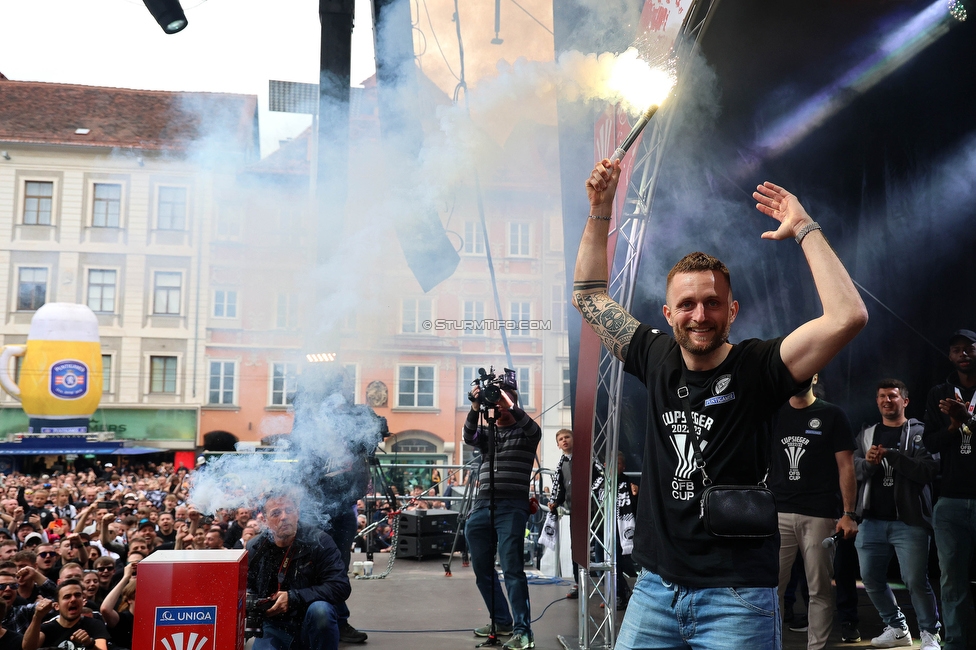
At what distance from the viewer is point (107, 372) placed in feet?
81.4

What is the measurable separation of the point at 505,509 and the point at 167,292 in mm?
22156

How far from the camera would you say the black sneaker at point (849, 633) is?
5.26 meters

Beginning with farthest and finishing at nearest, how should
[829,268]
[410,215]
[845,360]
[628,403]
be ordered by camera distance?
[628,403] → [845,360] → [410,215] → [829,268]

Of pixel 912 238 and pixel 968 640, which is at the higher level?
pixel 912 238

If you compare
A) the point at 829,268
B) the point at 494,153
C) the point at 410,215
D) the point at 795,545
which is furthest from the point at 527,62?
the point at 829,268

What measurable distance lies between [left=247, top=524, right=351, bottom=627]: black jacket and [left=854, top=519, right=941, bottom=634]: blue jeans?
3.38 m

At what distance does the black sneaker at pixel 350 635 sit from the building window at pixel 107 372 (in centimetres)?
2208

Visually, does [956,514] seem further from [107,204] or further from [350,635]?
[107,204]

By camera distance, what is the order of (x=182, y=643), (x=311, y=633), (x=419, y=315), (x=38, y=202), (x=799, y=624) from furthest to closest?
(x=38, y=202)
(x=419, y=315)
(x=799, y=624)
(x=311, y=633)
(x=182, y=643)

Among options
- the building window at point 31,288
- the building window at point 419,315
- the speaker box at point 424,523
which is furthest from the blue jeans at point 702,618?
the building window at point 31,288

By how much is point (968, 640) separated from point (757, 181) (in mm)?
4457

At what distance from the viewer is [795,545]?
4.82m

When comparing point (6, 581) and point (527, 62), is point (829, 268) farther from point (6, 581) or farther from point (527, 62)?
point (527, 62)

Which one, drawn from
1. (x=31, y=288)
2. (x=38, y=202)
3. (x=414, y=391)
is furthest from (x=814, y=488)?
(x=31, y=288)
